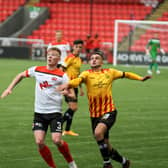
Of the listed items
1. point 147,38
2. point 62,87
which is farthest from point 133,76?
A: point 147,38

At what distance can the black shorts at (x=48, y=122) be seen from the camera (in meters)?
10.6

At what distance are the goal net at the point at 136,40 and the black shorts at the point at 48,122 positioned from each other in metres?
27.2

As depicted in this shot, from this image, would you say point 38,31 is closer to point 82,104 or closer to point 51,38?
point 51,38

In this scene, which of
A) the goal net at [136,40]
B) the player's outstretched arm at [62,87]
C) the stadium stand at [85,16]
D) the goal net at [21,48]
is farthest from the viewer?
the stadium stand at [85,16]

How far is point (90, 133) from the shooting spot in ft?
48.7

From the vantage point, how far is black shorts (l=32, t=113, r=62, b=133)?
34.8ft

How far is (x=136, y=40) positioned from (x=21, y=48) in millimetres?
7384

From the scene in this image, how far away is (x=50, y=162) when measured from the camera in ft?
35.0

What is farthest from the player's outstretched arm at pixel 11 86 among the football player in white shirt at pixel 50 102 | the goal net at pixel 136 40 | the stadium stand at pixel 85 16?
the stadium stand at pixel 85 16

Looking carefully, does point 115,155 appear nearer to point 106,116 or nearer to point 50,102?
point 106,116

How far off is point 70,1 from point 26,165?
38.3 m

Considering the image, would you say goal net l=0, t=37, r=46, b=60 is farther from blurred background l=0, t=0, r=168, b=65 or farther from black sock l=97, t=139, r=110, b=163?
black sock l=97, t=139, r=110, b=163

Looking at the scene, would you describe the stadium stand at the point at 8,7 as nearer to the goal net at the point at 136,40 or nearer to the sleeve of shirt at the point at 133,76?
the goal net at the point at 136,40

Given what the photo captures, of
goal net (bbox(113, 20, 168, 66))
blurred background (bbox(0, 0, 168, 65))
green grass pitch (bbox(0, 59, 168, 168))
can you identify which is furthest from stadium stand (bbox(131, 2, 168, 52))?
green grass pitch (bbox(0, 59, 168, 168))
